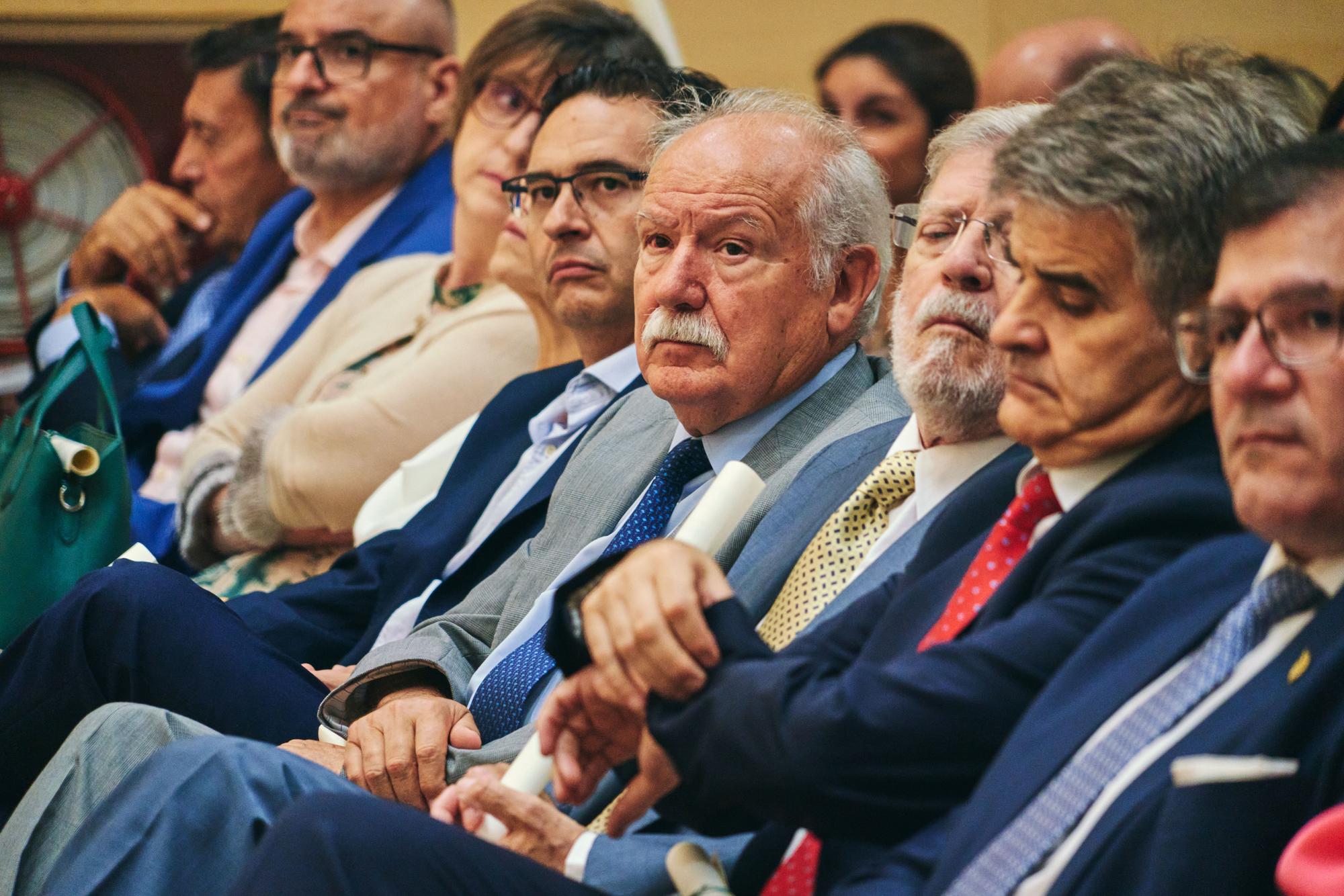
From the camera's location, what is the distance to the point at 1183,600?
130 centimetres

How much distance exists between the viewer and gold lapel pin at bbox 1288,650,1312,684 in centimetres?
116

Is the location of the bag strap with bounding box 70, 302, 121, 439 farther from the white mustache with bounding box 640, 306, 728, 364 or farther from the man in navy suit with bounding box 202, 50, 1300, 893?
the man in navy suit with bounding box 202, 50, 1300, 893

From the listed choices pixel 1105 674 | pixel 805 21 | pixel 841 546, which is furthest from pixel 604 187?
pixel 805 21

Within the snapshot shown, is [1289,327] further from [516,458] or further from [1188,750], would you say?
[516,458]

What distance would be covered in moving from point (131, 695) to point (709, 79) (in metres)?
1.45

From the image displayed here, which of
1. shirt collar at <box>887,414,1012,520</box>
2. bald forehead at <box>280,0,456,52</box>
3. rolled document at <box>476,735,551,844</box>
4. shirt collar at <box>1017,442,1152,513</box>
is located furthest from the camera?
bald forehead at <box>280,0,456,52</box>

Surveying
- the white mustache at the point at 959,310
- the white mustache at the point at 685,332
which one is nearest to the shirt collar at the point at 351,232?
the white mustache at the point at 685,332

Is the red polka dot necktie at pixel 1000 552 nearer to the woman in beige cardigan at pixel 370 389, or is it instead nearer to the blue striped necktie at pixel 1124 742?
the blue striped necktie at pixel 1124 742

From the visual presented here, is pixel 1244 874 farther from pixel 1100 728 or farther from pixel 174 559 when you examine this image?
pixel 174 559

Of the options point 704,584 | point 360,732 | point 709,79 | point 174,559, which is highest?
point 709,79

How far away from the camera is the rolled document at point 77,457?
287 cm

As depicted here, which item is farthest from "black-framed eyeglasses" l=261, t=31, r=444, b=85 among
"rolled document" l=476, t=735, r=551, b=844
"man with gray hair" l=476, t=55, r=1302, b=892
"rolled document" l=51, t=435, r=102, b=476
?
"man with gray hair" l=476, t=55, r=1302, b=892

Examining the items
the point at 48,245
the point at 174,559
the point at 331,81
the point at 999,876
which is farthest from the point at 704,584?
the point at 48,245

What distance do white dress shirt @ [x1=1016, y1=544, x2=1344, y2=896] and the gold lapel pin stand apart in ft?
0.12
